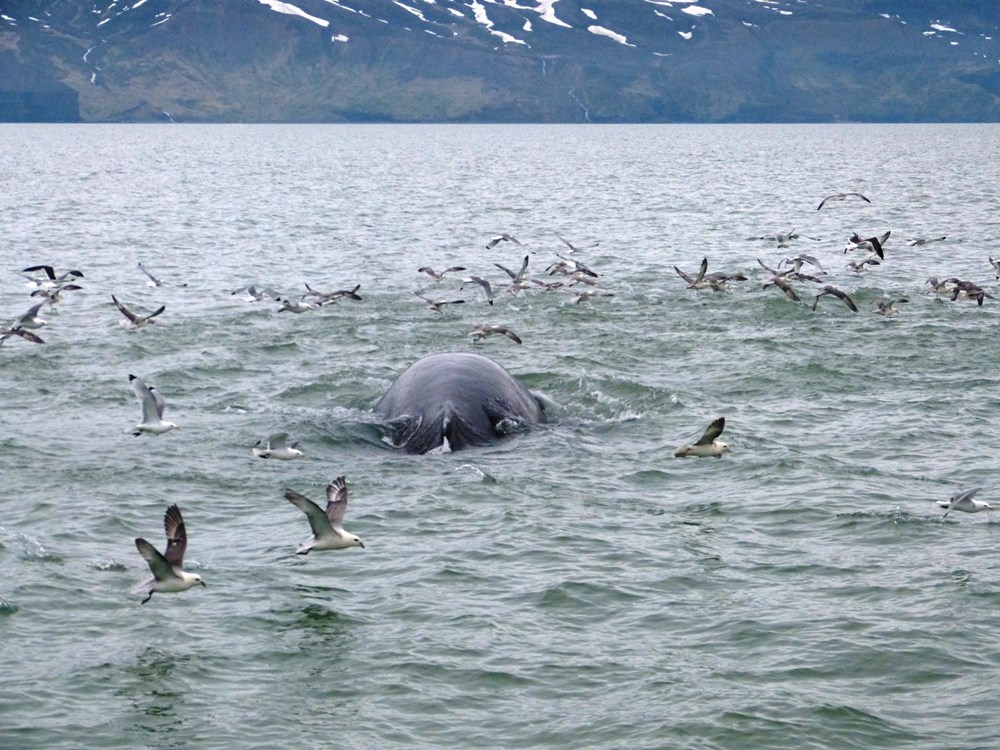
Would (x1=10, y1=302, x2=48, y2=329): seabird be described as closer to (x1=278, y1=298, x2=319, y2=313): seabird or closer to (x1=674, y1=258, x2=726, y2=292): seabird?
(x1=278, y1=298, x2=319, y2=313): seabird

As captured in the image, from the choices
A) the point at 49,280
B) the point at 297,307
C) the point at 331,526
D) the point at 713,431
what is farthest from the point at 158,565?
the point at 49,280

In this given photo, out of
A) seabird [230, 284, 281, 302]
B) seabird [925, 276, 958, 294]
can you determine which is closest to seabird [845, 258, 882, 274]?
seabird [925, 276, 958, 294]

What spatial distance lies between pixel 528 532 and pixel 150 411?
17.2ft

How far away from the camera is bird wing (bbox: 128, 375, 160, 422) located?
683 inches

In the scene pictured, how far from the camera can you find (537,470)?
675 inches

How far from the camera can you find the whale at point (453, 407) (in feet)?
57.5

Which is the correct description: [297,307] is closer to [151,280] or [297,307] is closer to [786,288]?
[151,280]

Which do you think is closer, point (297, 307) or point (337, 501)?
point (337, 501)

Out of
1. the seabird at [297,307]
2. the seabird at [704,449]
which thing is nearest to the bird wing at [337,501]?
the seabird at [704,449]

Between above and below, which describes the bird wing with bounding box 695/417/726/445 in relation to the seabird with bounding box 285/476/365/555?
above

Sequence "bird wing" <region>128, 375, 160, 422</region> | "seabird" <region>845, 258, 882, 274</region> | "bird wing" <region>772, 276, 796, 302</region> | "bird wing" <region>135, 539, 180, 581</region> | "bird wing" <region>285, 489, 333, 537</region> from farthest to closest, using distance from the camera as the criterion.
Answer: "seabird" <region>845, 258, 882, 274</region>, "bird wing" <region>772, 276, 796, 302</region>, "bird wing" <region>128, 375, 160, 422</region>, "bird wing" <region>285, 489, 333, 537</region>, "bird wing" <region>135, 539, 180, 581</region>

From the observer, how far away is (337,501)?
12.9 metres

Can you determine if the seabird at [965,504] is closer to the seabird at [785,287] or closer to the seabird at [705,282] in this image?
the seabird at [785,287]

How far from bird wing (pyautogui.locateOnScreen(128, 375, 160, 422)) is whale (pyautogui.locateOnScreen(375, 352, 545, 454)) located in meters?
2.80
